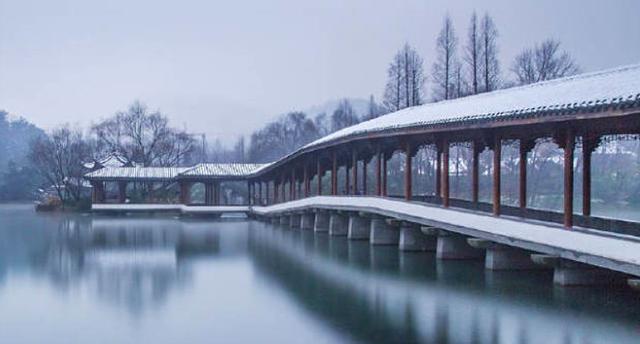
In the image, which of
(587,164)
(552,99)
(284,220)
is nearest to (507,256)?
(587,164)

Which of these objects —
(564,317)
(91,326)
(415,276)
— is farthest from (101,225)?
(564,317)

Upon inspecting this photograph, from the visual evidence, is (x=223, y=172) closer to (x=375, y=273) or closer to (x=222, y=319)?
(x=375, y=273)

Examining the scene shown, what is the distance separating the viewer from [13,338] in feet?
31.7

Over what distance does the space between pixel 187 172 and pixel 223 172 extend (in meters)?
1.70

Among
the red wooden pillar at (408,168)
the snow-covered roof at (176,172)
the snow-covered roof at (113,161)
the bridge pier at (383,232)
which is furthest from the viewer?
the snow-covered roof at (113,161)

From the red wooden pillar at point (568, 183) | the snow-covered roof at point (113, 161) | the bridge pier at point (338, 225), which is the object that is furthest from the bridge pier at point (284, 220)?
the snow-covered roof at point (113, 161)

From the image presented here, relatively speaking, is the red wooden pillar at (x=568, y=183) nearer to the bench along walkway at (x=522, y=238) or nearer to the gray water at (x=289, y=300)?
the bench along walkway at (x=522, y=238)

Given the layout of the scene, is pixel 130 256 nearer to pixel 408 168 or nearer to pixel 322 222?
pixel 408 168

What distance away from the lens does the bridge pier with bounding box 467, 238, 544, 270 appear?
45.7 ft

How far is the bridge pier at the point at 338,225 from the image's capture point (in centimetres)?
2384

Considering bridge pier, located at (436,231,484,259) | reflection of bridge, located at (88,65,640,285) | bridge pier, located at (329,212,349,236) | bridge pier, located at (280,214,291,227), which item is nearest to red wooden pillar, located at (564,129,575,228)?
reflection of bridge, located at (88,65,640,285)

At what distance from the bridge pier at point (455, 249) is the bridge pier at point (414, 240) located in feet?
6.19

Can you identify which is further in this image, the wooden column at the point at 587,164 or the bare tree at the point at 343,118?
the bare tree at the point at 343,118

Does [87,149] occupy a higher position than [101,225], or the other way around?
[87,149]
